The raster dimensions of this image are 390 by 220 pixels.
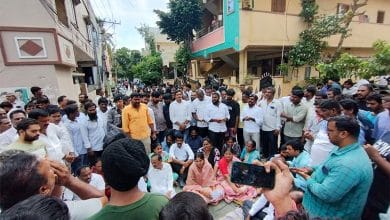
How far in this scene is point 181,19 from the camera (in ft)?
51.5

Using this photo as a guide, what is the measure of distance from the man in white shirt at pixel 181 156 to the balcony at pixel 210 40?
878 cm

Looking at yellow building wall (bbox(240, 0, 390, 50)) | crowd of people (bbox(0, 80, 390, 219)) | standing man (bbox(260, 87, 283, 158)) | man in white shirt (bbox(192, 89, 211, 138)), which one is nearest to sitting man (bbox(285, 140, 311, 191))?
crowd of people (bbox(0, 80, 390, 219))

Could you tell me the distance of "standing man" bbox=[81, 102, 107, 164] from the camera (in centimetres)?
421

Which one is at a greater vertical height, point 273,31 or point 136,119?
point 273,31

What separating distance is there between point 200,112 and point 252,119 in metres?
1.31

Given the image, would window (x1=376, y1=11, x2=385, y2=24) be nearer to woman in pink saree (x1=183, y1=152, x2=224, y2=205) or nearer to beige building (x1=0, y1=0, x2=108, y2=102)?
woman in pink saree (x1=183, y1=152, x2=224, y2=205)

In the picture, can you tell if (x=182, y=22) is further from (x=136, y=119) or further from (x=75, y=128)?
(x=75, y=128)

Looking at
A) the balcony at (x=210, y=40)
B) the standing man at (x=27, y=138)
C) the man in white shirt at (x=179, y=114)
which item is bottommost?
the man in white shirt at (x=179, y=114)

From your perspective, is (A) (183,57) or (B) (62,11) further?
(A) (183,57)

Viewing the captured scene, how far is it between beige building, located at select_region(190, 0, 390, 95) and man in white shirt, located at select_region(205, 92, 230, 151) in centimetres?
589

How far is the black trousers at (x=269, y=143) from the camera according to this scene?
5048mm

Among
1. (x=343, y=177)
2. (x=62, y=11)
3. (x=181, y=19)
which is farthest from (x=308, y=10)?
(x=343, y=177)

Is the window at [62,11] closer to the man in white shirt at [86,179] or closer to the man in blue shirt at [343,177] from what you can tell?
the man in white shirt at [86,179]

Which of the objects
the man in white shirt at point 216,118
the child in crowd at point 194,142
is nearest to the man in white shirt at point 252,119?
the man in white shirt at point 216,118
